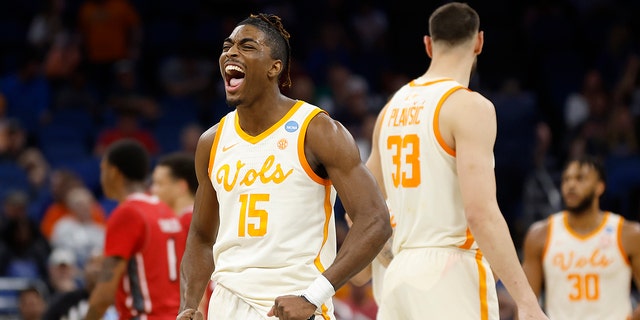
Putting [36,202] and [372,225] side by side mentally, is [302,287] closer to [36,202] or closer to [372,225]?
[372,225]

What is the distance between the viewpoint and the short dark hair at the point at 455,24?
6215 mm

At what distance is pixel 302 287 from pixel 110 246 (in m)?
2.64

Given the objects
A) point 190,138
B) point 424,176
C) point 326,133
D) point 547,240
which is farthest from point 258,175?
point 190,138

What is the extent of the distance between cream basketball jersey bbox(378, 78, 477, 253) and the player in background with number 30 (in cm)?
284

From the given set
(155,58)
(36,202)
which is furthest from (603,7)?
(36,202)

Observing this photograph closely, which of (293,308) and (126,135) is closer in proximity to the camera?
(293,308)

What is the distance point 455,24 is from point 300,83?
9410 mm

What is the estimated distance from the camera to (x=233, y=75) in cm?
516

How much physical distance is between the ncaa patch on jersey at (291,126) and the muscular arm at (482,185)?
1.04 metres

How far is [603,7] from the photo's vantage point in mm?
17078

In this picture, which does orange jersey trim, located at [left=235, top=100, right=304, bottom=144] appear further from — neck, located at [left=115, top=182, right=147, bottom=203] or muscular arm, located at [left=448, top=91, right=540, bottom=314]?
neck, located at [left=115, top=182, right=147, bottom=203]

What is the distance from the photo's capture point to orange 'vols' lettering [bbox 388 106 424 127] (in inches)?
240

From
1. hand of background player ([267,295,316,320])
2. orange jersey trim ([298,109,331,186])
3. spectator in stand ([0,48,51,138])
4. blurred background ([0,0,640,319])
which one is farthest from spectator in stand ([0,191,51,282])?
hand of background player ([267,295,316,320])

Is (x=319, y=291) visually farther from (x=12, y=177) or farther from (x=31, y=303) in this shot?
(x=12, y=177)
